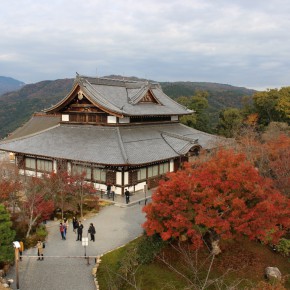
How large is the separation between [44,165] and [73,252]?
1668 centimetres

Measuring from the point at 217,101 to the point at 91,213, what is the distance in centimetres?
11620

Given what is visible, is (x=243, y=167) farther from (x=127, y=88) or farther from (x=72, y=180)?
(x=127, y=88)

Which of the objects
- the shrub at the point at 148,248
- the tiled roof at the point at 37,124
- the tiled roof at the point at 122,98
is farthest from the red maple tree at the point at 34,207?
the tiled roof at the point at 37,124

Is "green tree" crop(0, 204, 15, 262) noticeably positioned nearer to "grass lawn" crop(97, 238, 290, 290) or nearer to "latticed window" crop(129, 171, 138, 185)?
"grass lawn" crop(97, 238, 290, 290)

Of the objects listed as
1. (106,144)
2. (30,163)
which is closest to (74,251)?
(106,144)

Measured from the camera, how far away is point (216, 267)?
1588 centimetres

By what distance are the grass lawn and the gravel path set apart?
0.89 metres

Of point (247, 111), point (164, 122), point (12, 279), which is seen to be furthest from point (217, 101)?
point (12, 279)

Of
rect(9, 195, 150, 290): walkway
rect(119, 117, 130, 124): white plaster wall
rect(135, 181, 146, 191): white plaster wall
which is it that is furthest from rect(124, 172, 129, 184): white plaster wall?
rect(119, 117, 130, 124): white plaster wall

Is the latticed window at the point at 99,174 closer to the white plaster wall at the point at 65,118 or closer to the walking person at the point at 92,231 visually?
the white plaster wall at the point at 65,118

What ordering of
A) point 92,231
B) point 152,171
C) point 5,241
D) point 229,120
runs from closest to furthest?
point 5,241
point 92,231
point 152,171
point 229,120

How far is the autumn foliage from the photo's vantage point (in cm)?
1454

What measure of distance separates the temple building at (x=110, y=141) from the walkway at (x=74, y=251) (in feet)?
14.3

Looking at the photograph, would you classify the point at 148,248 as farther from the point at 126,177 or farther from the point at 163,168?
the point at 163,168
